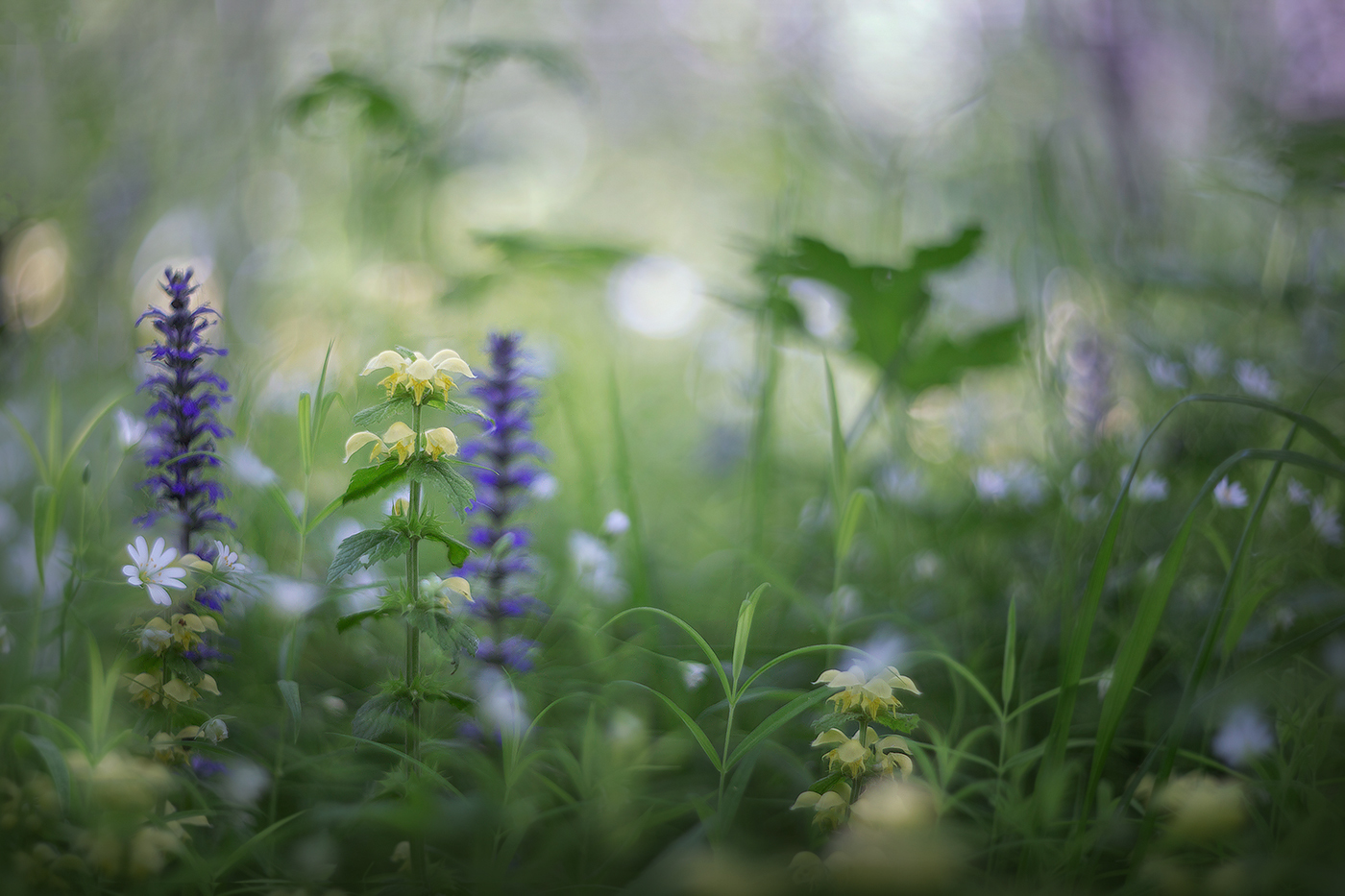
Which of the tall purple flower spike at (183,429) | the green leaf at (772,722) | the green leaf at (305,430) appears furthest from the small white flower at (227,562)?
the green leaf at (772,722)

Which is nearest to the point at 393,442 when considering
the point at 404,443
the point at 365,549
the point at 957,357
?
the point at 404,443

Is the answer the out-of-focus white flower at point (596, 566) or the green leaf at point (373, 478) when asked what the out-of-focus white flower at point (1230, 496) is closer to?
the out-of-focus white flower at point (596, 566)

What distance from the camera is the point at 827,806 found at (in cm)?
85

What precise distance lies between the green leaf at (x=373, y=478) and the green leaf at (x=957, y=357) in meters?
1.38

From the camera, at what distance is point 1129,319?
2.39 m

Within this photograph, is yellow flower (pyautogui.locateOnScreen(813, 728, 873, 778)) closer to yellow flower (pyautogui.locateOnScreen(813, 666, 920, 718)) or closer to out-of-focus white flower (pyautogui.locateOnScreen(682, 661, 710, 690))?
yellow flower (pyautogui.locateOnScreen(813, 666, 920, 718))

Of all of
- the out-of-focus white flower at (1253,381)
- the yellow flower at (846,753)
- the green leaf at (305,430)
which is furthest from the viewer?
the out-of-focus white flower at (1253,381)

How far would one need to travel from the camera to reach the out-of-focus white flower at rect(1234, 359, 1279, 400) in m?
1.63

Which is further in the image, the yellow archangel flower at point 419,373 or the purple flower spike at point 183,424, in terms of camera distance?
the purple flower spike at point 183,424

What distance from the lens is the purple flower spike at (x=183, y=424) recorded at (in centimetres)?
98

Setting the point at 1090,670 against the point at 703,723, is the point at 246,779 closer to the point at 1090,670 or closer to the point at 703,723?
the point at 703,723

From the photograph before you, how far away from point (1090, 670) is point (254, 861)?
1.48m

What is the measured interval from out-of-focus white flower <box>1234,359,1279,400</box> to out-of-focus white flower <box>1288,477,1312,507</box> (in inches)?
8.6

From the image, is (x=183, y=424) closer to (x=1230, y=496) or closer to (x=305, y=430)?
(x=305, y=430)
